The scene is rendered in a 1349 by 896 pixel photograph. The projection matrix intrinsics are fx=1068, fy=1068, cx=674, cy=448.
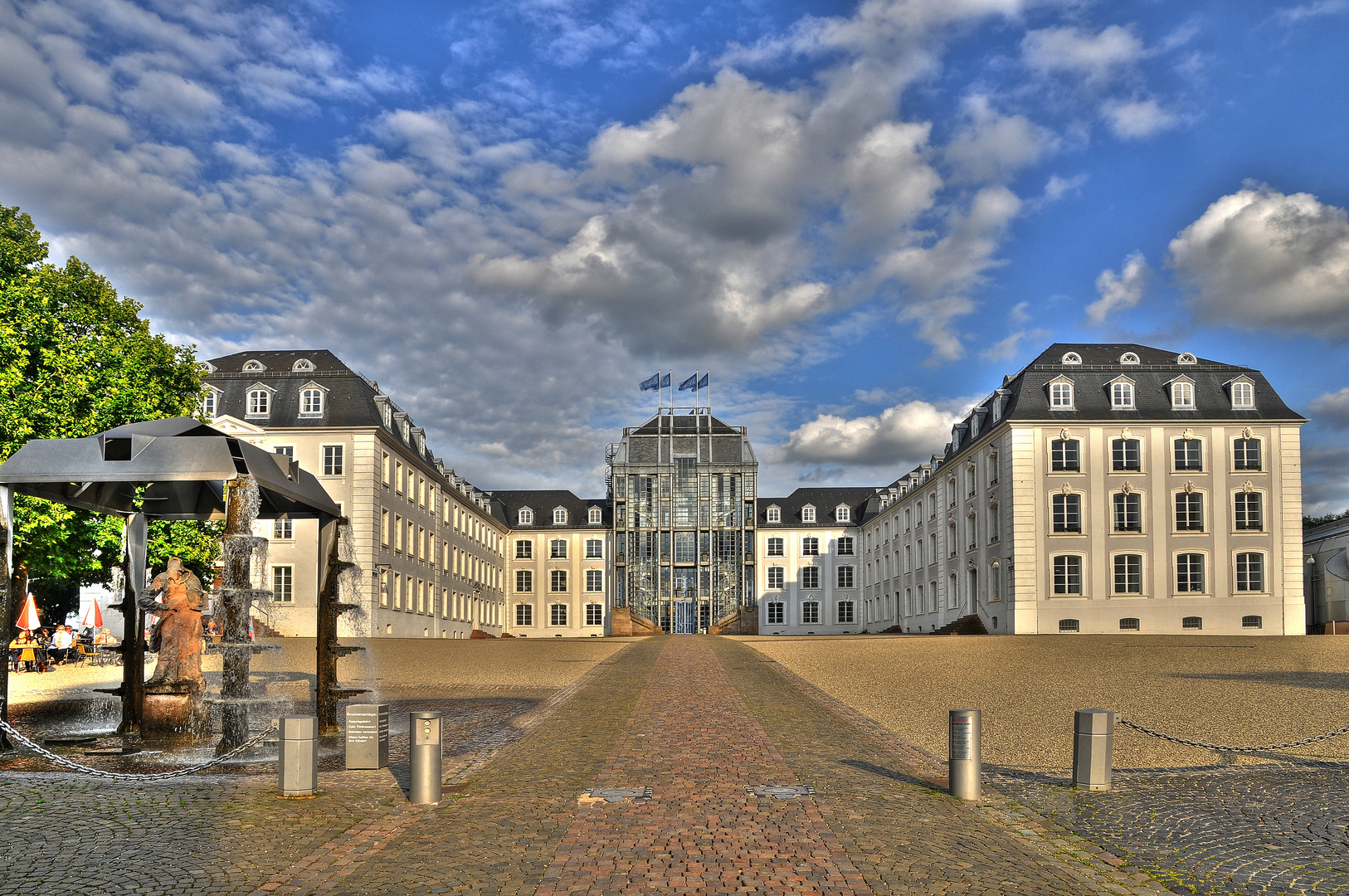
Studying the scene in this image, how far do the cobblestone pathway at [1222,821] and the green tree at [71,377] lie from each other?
67.7ft

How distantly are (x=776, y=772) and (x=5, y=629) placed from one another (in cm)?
849

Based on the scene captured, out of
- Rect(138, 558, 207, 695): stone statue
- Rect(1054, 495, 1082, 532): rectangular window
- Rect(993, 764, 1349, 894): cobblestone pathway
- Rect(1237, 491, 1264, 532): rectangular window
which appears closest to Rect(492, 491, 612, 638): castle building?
Rect(1054, 495, 1082, 532): rectangular window

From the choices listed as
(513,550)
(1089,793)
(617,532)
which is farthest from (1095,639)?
(513,550)

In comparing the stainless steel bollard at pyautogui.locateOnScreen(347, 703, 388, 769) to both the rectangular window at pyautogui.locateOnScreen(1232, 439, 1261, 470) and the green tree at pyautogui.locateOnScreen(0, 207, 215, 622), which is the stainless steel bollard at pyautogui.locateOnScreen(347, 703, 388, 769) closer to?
the green tree at pyautogui.locateOnScreen(0, 207, 215, 622)

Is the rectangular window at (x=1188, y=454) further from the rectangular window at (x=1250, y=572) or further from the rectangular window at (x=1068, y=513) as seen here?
the rectangular window at (x=1068, y=513)

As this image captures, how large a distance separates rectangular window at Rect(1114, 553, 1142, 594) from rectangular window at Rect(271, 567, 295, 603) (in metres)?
39.0

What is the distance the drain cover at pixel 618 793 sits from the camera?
902 cm

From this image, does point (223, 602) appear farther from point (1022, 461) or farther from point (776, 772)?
point (1022, 461)

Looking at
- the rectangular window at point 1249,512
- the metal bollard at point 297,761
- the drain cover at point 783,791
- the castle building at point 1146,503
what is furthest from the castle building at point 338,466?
the rectangular window at point 1249,512

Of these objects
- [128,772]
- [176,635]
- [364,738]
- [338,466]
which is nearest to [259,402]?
[338,466]

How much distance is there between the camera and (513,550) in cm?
9500

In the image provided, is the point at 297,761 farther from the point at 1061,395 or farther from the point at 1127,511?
the point at 1127,511

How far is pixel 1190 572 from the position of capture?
164 feet

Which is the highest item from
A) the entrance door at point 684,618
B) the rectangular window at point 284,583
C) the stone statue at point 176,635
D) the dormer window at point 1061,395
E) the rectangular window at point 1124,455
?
the dormer window at point 1061,395
